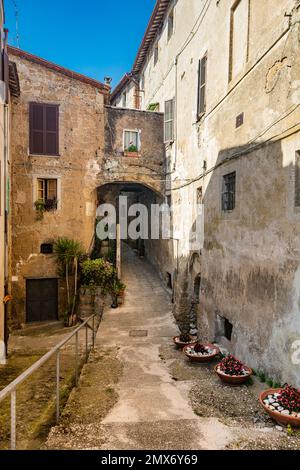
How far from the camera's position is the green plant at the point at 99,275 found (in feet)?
50.0

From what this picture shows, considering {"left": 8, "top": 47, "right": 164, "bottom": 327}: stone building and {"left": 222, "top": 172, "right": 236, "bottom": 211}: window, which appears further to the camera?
{"left": 8, "top": 47, "right": 164, "bottom": 327}: stone building

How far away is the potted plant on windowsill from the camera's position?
16406 millimetres

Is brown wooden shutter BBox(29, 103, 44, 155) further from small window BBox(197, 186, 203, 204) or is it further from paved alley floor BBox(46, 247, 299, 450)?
paved alley floor BBox(46, 247, 299, 450)

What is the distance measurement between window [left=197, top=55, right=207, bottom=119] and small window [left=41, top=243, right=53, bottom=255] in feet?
→ 30.0

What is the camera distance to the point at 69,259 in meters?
15.3

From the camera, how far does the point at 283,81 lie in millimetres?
6336

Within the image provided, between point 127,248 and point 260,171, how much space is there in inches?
677

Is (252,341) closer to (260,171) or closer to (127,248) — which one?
(260,171)

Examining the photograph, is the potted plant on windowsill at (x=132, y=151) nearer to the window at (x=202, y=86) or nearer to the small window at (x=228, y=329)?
the window at (x=202, y=86)

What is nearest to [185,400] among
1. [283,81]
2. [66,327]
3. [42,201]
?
[283,81]

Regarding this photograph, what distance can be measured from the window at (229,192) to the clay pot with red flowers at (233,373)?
409cm

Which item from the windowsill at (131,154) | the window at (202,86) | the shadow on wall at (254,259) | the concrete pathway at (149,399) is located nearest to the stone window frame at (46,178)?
the windowsill at (131,154)

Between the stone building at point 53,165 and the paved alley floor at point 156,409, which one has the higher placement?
the stone building at point 53,165

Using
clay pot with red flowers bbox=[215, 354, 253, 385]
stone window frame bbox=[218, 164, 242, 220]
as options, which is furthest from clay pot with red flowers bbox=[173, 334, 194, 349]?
stone window frame bbox=[218, 164, 242, 220]
